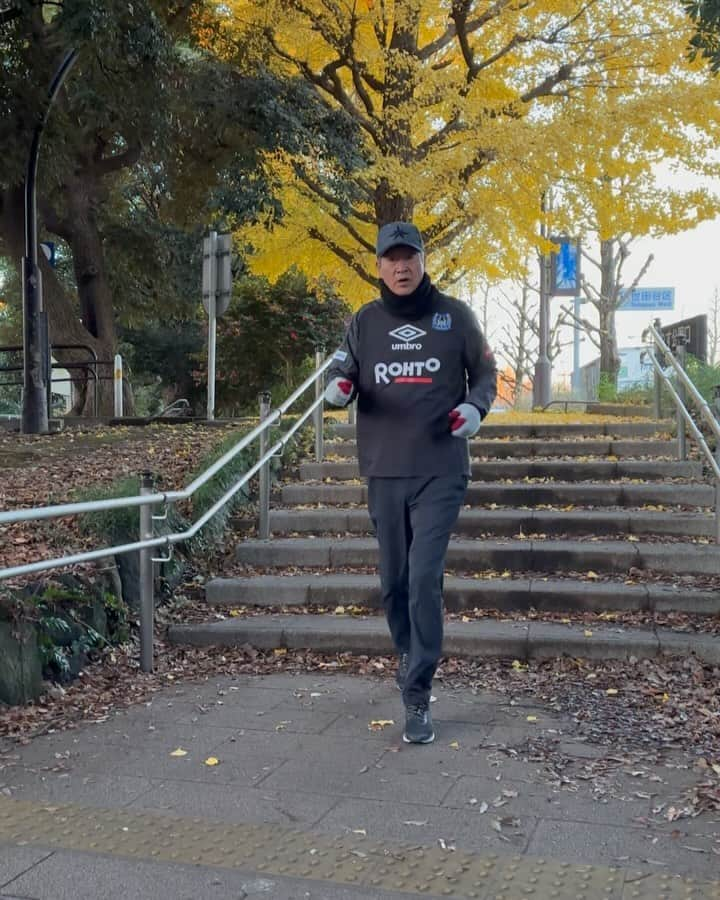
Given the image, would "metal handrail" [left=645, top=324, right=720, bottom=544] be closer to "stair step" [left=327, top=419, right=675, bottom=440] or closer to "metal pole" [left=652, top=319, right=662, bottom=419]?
"metal pole" [left=652, top=319, right=662, bottom=419]

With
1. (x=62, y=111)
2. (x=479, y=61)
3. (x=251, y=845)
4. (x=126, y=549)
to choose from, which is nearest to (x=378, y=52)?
(x=479, y=61)

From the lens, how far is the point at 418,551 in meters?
3.94

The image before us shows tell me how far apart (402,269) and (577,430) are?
488 centimetres

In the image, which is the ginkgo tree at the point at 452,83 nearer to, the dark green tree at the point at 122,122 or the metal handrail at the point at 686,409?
the dark green tree at the point at 122,122

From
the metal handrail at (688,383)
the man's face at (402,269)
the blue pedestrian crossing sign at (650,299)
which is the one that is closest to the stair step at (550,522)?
the metal handrail at (688,383)

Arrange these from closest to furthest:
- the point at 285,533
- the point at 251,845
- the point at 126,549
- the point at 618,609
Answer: the point at 251,845, the point at 126,549, the point at 618,609, the point at 285,533

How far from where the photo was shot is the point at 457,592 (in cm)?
556

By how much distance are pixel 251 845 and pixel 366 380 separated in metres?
1.90

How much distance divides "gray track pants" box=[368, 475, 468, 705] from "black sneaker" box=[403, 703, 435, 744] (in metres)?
0.03

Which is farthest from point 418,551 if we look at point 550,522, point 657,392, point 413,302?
point 657,392

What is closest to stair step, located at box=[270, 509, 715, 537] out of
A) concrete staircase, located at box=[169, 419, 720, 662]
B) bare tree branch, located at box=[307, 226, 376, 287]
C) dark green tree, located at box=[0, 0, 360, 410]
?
concrete staircase, located at box=[169, 419, 720, 662]

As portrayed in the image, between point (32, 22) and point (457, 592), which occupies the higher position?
point (32, 22)

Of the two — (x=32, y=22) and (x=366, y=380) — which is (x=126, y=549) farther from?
(x=32, y=22)

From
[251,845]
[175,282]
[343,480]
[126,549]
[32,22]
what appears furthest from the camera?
[175,282]
